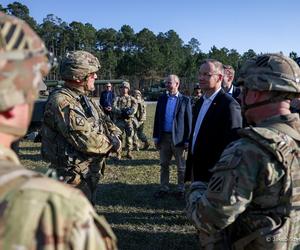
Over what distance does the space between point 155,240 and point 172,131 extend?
237 centimetres

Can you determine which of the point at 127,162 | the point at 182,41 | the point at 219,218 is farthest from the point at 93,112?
the point at 182,41

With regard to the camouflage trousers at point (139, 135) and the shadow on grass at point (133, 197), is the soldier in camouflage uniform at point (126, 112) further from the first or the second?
the shadow on grass at point (133, 197)

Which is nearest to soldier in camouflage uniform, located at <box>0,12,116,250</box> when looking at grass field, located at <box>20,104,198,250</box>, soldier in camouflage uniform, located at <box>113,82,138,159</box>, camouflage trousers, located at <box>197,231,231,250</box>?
camouflage trousers, located at <box>197,231,231,250</box>

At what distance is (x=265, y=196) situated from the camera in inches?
92.4

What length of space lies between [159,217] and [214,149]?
245 cm

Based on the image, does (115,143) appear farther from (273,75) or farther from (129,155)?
(129,155)

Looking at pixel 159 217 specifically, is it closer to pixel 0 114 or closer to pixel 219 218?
pixel 219 218

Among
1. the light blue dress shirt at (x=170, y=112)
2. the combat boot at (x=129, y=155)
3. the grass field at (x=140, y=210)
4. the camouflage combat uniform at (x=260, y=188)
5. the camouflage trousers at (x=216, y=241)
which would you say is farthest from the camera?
the combat boot at (x=129, y=155)

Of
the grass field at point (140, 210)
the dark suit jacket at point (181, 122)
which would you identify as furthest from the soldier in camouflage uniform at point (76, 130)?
the dark suit jacket at point (181, 122)

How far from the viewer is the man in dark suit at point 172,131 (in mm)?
7461

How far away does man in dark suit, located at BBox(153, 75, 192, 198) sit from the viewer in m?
7.46

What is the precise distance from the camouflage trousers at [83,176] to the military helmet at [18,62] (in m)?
2.90

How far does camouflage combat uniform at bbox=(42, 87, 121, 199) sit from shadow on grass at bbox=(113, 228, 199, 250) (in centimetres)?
136

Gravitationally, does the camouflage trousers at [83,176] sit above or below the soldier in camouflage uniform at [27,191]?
below
